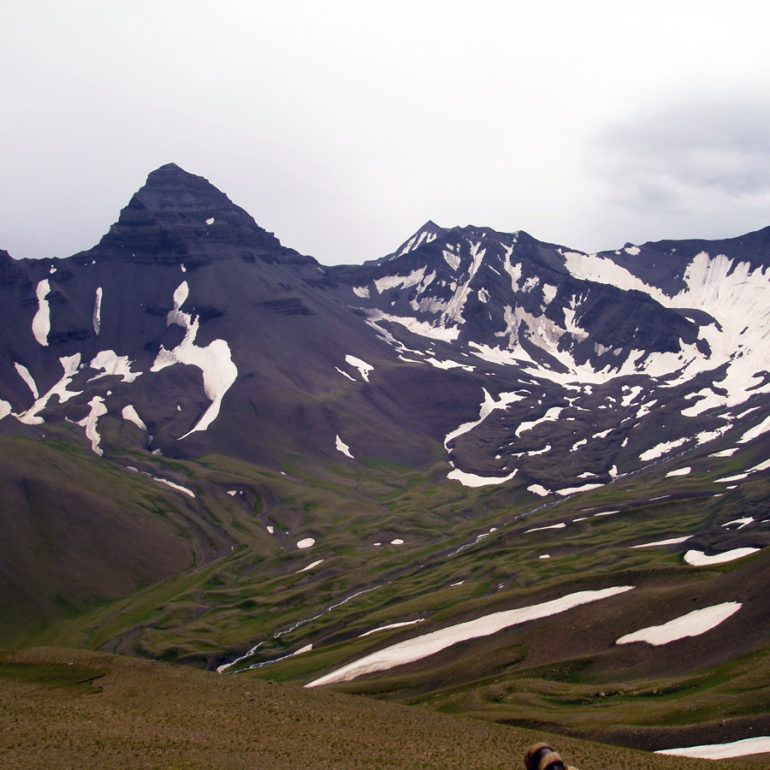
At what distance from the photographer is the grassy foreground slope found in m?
38.8

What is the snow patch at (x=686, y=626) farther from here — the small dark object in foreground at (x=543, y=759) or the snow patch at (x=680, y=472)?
the snow patch at (x=680, y=472)

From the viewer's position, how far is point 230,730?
4444 cm

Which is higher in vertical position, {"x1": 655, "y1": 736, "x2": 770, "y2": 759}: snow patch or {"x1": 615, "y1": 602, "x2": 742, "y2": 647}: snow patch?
{"x1": 615, "y1": 602, "x2": 742, "y2": 647}: snow patch

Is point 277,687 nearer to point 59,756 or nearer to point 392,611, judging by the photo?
point 59,756

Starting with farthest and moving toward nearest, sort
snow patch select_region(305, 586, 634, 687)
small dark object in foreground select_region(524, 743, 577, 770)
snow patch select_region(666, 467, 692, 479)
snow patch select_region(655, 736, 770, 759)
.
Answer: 1. snow patch select_region(666, 467, 692, 479)
2. snow patch select_region(305, 586, 634, 687)
3. snow patch select_region(655, 736, 770, 759)
4. small dark object in foreground select_region(524, 743, 577, 770)

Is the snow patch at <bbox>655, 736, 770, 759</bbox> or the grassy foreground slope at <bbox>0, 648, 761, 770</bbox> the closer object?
the grassy foreground slope at <bbox>0, 648, 761, 770</bbox>

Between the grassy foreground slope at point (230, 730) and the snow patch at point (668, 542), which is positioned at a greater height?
the snow patch at point (668, 542)

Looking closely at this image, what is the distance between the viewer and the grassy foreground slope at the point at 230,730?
38.8 meters

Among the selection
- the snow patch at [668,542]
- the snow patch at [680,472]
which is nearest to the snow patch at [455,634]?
the snow patch at [668,542]

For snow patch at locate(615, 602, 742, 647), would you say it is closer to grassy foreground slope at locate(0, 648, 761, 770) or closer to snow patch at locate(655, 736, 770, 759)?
snow patch at locate(655, 736, 770, 759)

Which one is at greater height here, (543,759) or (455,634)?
(455,634)

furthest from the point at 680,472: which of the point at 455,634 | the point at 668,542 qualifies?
the point at 455,634

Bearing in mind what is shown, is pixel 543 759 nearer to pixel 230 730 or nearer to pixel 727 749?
pixel 230 730

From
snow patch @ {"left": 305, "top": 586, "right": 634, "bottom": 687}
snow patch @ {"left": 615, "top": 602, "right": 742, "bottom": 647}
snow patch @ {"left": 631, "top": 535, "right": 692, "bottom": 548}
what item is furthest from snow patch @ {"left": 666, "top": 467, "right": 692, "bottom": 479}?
snow patch @ {"left": 615, "top": 602, "right": 742, "bottom": 647}
